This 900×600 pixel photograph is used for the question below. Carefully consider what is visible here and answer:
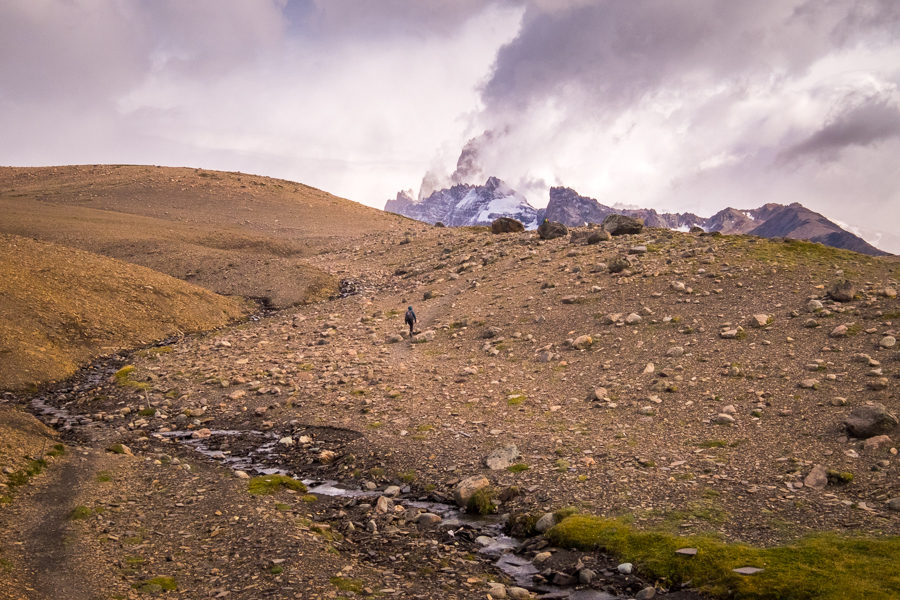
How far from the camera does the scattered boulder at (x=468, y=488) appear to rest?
16.1 metres

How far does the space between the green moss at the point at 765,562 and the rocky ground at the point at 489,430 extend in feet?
1.70

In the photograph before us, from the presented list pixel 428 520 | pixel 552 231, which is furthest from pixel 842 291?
pixel 552 231

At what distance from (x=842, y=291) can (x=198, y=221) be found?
261ft

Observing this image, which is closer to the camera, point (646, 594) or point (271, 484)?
point (646, 594)

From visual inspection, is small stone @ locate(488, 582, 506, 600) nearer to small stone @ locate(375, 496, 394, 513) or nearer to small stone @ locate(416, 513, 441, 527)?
small stone @ locate(416, 513, 441, 527)

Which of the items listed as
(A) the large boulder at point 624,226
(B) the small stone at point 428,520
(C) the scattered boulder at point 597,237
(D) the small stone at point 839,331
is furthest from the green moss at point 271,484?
(A) the large boulder at point 624,226

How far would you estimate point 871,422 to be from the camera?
643 inches

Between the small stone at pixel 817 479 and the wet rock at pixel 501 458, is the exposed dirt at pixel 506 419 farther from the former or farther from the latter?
the wet rock at pixel 501 458

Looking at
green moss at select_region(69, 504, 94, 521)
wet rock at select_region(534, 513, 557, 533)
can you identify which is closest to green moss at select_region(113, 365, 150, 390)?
green moss at select_region(69, 504, 94, 521)

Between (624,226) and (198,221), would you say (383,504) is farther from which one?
(198,221)

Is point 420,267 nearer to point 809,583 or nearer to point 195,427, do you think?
point 195,427

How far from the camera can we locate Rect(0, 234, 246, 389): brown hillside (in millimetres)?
29969

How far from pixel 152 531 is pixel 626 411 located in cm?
1563

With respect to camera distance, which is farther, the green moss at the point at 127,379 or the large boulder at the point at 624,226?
the large boulder at the point at 624,226
